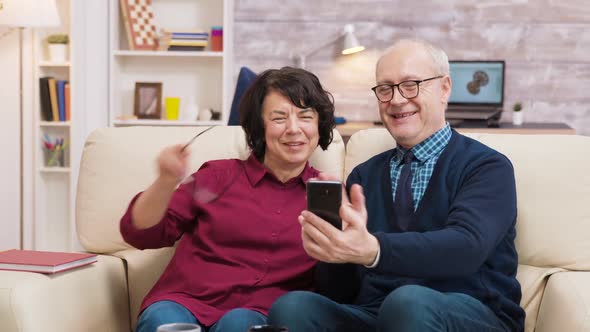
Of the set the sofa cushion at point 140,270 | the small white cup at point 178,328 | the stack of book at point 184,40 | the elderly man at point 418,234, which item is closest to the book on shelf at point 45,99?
the stack of book at point 184,40

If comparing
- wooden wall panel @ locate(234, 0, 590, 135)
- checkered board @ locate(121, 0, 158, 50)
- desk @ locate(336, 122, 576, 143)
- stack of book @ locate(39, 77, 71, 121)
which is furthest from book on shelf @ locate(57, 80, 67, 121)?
desk @ locate(336, 122, 576, 143)

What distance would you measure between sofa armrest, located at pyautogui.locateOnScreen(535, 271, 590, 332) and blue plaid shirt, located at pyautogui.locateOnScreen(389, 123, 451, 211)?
0.39m

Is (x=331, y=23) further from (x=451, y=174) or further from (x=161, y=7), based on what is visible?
(x=451, y=174)

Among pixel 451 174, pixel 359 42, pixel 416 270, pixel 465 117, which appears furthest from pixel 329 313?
pixel 359 42

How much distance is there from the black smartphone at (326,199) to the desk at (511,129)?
2.64 m

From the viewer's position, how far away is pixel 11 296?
1.66 meters

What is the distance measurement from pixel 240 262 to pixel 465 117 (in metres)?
2.78

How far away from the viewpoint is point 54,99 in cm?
445

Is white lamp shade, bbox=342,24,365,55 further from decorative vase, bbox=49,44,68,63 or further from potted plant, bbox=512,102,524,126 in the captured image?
decorative vase, bbox=49,44,68,63

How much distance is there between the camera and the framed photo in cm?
486

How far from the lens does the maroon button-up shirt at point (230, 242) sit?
1.87m

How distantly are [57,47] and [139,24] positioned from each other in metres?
0.56

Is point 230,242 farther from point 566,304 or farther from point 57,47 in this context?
point 57,47

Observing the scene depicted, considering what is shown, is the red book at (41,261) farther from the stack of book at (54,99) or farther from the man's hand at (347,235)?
the stack of book at (54,99)
